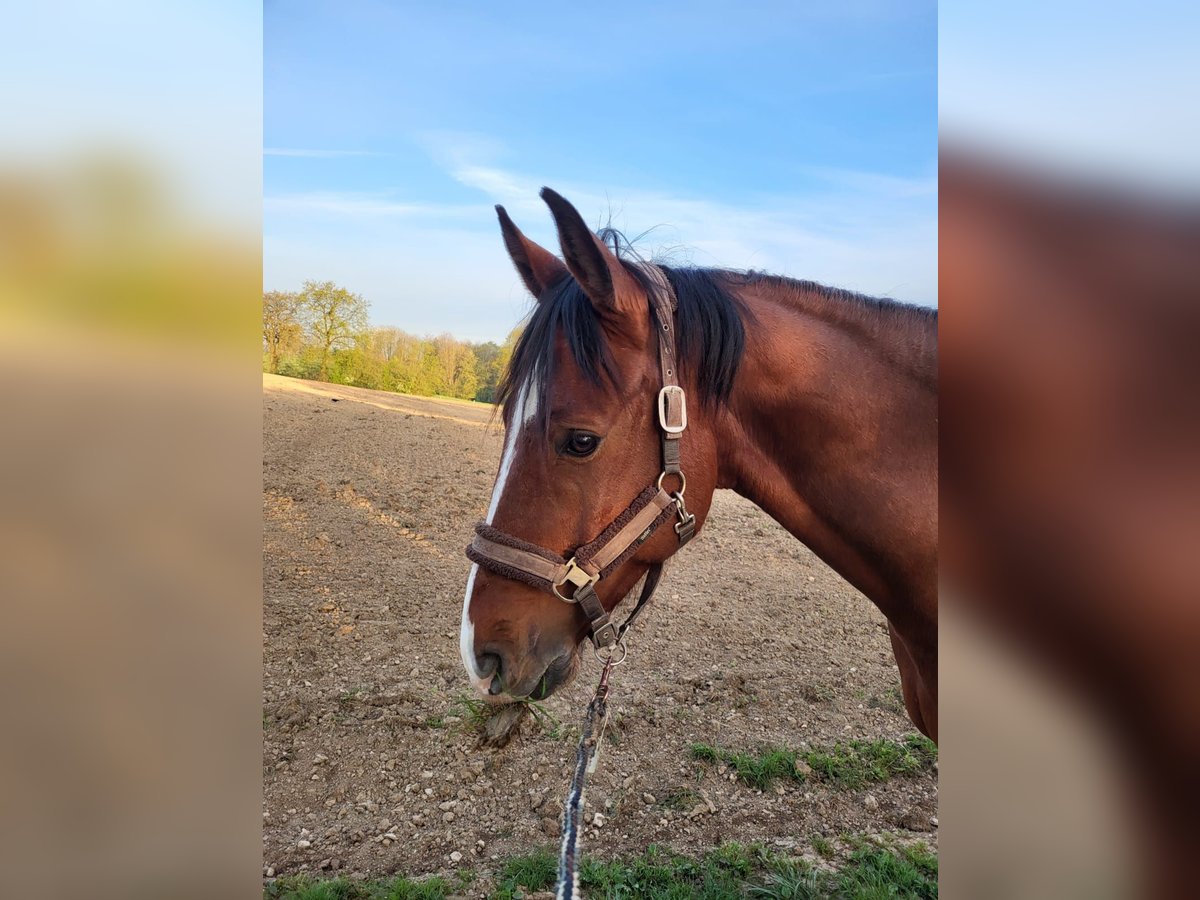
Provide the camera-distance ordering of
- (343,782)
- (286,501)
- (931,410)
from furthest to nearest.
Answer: (286,501) → (343,782) → (931,410)

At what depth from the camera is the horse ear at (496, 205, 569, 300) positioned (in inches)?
79.4

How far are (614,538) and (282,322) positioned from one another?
181 inches

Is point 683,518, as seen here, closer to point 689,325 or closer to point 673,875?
point 689,325

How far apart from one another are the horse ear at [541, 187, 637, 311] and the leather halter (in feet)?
0.43

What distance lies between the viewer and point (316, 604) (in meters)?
5.31
